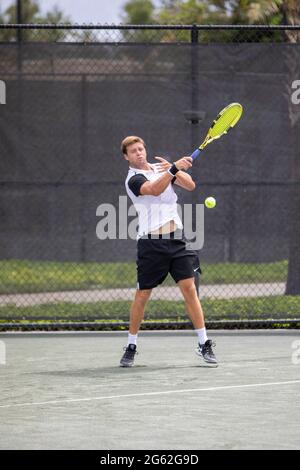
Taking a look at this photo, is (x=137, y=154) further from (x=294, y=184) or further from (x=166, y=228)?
(x=294, y=184)

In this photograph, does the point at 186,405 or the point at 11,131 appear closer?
the point at 186,405

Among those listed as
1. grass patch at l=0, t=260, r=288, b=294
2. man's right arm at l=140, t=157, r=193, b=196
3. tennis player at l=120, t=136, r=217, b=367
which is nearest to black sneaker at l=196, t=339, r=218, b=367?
tennis player at l=120, t=136, r=217, b=367

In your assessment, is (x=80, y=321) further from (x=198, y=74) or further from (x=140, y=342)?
(x=198, y=74)

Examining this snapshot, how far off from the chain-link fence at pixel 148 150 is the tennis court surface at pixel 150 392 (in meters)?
1.15

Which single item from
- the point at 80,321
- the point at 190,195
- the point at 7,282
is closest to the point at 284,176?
the point at 190,195

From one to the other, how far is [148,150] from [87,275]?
2.64 m

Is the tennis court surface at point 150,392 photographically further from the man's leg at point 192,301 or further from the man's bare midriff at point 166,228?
the man's bare midriff at point 166,228

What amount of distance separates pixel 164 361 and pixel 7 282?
5705 millimetres

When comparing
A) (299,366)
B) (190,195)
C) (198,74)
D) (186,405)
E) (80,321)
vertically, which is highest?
(198,74)

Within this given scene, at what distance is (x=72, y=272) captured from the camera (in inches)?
616

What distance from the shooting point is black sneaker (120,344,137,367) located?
9766 millimetres

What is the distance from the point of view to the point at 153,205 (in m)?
9.72

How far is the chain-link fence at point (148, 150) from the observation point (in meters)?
12.4

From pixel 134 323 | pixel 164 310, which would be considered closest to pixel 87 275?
pixel 164 310
